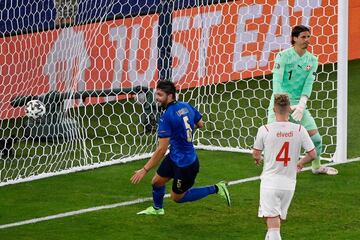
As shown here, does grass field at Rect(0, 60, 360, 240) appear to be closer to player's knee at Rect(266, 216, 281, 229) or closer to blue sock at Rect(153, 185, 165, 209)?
blue sock at Rect(153, 185, 165, 209)

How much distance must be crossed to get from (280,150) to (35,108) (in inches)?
259

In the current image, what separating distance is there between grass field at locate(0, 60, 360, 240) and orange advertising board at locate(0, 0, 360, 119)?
176 cm

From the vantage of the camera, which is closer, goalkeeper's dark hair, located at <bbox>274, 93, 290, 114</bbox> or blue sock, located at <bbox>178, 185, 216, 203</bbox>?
goalkeeper's dark hair, located at <bbox>274, 93, 290, 114</bbox>

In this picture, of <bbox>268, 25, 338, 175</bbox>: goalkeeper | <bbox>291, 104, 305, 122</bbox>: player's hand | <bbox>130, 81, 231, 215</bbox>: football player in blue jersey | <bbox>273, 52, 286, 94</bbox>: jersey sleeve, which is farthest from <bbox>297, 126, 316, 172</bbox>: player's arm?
<bbox>273, 52, 286, 94</bbox>: jersey sleeve

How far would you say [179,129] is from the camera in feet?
38.3

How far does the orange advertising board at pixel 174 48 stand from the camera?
15.6 m

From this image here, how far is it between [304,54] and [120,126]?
4.70 meters

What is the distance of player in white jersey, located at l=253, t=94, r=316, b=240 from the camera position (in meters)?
10.0

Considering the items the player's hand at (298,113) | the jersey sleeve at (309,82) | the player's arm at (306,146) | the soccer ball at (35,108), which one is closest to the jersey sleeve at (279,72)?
the jersey sleeve at (309,82)

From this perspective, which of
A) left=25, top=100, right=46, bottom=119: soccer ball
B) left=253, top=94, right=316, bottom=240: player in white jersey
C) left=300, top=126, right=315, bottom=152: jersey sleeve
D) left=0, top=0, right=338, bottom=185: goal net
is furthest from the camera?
left=25, top=100, right=46, bottom=119: soccer ball

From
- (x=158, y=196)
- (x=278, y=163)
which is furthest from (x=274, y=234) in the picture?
(x=158, y=196)

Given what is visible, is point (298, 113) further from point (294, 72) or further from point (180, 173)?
point (180, 173)

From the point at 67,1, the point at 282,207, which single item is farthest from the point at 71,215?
the point at 67,1

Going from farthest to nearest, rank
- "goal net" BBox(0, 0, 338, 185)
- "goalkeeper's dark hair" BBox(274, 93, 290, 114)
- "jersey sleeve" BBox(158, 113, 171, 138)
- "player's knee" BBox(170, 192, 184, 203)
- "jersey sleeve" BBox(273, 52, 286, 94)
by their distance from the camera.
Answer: "goal net" BBox(0, 0, 338, 185)
"jersey sleeve" BBox(273, 52, 286, 94)
"player's knee" BBox(170, 192, 184, 203)
"jersey sleeve" BBox(158, 113, 171, 138)
"goalkeeper's dark hair" BBox(274, 93, 290, 114)
